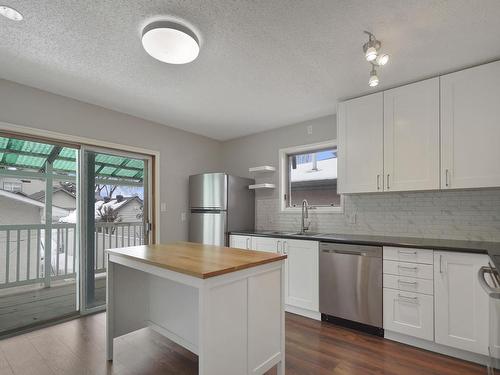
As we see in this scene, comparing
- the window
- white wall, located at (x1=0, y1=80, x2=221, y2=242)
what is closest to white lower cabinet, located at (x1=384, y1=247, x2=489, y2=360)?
white wall, located at (x1=0, y1=80, x2=221, y2=242)

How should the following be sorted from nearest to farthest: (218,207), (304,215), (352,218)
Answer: (352,218) < (304,215) < (218,207)

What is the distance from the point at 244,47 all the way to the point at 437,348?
9.84 feet

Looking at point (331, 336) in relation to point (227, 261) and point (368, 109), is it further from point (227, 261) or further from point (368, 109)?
point (368, 109)

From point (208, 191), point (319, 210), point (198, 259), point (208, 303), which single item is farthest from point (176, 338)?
point (319, 210)

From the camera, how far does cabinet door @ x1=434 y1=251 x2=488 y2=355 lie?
2080mm

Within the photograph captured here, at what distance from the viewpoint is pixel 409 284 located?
2.39 metres

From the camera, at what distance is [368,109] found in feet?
9.46

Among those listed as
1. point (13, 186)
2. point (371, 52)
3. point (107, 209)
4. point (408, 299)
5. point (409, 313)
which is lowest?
point (409, 313)

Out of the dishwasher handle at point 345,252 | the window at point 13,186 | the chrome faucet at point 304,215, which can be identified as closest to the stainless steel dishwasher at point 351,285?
the dishwasher handle at point 345,252

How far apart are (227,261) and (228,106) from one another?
2202 mm

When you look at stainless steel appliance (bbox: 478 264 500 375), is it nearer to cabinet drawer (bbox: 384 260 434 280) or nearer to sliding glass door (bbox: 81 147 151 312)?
cabinet drawer (bbox: 384 260 434 280)

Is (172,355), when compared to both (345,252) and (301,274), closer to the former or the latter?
(301,274)

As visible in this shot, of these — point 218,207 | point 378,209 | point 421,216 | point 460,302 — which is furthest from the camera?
point 218,207

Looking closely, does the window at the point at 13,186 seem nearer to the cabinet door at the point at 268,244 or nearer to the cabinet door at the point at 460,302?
the cabinet door at the point at 268,244
